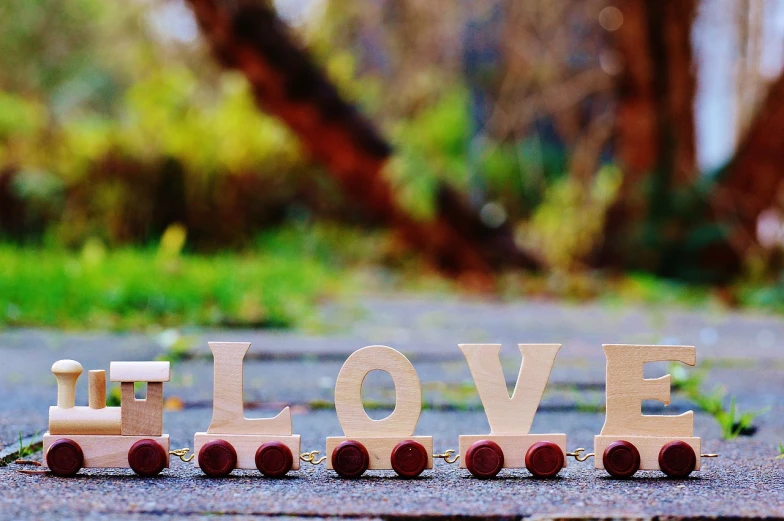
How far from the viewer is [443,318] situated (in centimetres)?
424

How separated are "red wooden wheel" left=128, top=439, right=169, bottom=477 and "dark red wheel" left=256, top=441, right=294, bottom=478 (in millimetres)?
156

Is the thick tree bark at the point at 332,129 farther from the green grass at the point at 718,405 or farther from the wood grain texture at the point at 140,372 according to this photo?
the wood grain texture at the point at 140,372

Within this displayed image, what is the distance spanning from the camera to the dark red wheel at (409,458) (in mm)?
1330

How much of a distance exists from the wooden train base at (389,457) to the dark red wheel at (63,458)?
1.34ft

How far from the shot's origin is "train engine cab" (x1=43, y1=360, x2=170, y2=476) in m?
1.33

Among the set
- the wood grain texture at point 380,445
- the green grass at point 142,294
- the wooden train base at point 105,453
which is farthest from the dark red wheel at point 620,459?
the green grass at point 142,294

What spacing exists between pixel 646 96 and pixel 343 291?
279cm

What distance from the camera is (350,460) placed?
4.38 feet

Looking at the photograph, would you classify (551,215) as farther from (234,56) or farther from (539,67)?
(234,56)

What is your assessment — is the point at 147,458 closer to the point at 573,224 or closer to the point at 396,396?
the point at 396,396

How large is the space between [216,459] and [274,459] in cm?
9

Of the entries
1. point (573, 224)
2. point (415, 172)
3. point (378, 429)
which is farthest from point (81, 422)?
point (573, 224)

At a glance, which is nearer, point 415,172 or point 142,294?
point 142,294

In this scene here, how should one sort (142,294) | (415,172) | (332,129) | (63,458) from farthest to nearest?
(332,129) → (415,172) → (142,294) → (63,458)
